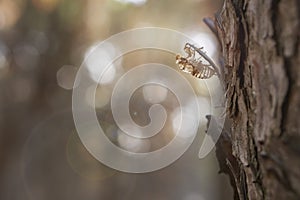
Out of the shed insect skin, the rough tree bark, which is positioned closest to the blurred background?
the shed insect skin

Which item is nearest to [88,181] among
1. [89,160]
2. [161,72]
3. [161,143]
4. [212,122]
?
[89,160]

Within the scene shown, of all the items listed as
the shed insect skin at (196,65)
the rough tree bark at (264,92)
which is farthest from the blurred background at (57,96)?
the rough tree bark at (264,92)

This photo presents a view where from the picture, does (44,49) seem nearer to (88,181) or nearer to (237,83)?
(88,181)

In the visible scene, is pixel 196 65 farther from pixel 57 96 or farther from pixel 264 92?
pixel 57 96

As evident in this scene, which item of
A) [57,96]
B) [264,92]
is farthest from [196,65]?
[57,96]

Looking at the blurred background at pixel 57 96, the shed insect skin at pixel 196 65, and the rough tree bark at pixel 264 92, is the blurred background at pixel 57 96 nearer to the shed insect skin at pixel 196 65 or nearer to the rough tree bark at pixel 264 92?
the shed insect skin at pixel 196 65

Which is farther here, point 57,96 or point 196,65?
point 57,96
